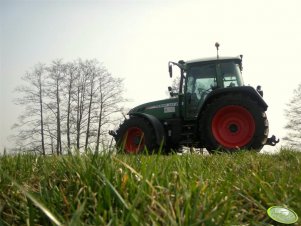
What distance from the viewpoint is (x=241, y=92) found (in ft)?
24.2

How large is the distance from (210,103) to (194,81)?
103 cm

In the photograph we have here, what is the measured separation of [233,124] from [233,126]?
48 mm

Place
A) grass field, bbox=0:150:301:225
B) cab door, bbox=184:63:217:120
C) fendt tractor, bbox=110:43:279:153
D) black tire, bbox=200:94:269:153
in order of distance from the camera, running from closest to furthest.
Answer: grass field, bbox=0:150:301:225 < black tire, bbox=200:94:269:153 < fendt tractor, bbox=110:43:279:153 < cab door, bbox=184:63:217:120

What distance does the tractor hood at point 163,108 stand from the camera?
895 centimetres

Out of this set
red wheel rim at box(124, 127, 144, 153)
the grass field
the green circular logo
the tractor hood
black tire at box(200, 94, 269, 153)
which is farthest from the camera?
the tractor hood

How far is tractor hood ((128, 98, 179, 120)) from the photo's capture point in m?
8.95

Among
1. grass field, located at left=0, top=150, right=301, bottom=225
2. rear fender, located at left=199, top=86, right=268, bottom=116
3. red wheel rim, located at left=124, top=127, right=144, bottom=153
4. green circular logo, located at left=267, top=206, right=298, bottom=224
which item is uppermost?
rear fender, located at left=199, top=86, right=268, bottom=116

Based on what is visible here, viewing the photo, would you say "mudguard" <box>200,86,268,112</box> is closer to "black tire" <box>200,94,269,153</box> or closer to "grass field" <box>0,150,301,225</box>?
"black tire" <box>200,94,269,153</box>

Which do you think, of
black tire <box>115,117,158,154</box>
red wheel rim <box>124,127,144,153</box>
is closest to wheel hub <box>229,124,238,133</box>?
black tire <box>115,117,158,154</box>

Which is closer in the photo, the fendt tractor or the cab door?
the fendt tractor

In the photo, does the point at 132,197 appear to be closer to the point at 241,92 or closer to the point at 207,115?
the point at 207,115

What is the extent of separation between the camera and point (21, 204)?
1.53m

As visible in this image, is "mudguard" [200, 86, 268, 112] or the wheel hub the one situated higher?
"mudguard" [200, 86, 268, 112]

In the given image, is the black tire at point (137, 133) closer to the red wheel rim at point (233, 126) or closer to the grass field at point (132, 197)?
the red wheel rim at point (233, 126)
